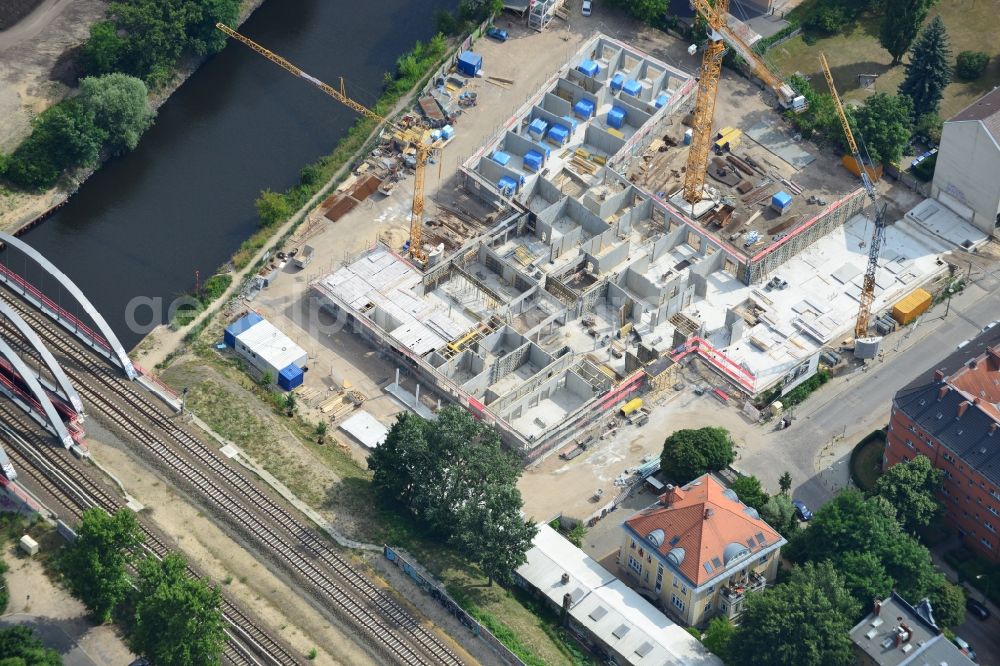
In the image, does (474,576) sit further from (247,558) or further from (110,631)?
(110,631)

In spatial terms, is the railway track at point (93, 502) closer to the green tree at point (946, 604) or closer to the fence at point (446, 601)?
the fence at point (446, 601)

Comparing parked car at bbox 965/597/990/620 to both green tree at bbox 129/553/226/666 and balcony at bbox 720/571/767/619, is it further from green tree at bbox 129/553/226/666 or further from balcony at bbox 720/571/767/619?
green tree at bbox 129/553/226/666

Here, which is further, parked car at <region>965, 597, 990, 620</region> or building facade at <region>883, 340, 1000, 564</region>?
building facade at <region>883, 340, 1000, 564</region>

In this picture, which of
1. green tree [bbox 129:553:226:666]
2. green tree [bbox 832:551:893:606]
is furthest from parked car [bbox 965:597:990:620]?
green tree [bbox 129:553:226:666]

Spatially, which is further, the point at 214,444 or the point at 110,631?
the point at 214,444

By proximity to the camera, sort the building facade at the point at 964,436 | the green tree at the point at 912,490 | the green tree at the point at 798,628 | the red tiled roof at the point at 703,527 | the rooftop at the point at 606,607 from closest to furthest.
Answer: the green tree at the point at 798,628, the rooftop at the point at 606,607, the red tiled roof at the point at 703,527, the building facade at the point at 964,436, the green tree at the point at 912,490

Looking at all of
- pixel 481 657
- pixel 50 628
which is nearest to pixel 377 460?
pixel 481 657

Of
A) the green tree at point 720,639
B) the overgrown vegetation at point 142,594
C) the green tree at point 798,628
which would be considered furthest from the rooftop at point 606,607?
the overgrown vegetation at point 142,594
